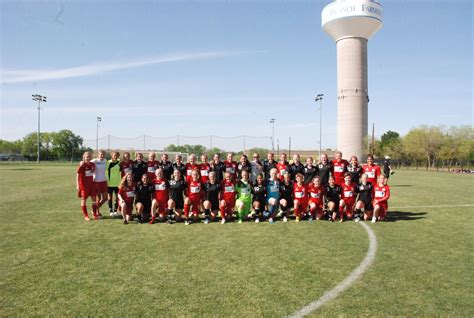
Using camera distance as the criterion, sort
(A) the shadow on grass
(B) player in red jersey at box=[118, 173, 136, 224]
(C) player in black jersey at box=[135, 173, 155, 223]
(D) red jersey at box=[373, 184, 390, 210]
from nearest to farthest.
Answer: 1. (B) player in red jersey at box=[118, 173, 136, 224]
2. (C) player in black jersey at box=[135, 173, 155, 223]
3. (D) red jersey at box=[373, 184, 390, 210]
4. (A) the shadow on grass

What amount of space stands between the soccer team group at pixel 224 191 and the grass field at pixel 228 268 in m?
0.61

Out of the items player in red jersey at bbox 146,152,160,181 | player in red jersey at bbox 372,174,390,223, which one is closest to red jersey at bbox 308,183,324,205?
player in red jersey at bbox 372,174,390,223

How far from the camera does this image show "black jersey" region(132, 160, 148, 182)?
356 inches

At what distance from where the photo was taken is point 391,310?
357cm

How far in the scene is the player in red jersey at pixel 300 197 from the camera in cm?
850

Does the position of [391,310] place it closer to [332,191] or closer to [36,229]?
[332,191]

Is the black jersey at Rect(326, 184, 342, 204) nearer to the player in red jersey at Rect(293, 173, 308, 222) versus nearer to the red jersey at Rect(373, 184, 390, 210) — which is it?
the player in red jersey at Rect(293, 173, 308, 222)

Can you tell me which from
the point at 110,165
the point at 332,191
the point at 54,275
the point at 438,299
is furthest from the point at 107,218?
the point at 438,299

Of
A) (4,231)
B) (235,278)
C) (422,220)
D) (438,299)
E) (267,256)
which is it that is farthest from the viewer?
(422,220)

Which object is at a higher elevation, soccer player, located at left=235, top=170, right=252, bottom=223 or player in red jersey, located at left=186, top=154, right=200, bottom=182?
player in red jersey, located at left=186, top=154, right=200, bottom=182

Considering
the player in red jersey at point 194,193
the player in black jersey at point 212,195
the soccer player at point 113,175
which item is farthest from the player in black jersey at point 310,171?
the soccer player at point 113,175

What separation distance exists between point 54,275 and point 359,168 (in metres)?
7.33

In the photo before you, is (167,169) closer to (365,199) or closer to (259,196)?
(259,196)

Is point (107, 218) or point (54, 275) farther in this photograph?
point (107, 218)
